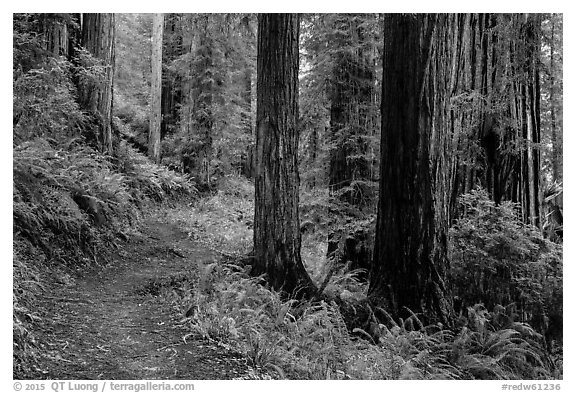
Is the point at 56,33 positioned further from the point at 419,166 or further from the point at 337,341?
the point at 337,341

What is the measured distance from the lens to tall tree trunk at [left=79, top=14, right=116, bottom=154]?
402 inches

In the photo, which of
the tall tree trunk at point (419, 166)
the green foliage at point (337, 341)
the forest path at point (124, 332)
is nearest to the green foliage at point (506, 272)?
the green foliage at point (337, 341)

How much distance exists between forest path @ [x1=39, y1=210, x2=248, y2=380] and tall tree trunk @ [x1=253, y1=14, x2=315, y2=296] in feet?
4.56

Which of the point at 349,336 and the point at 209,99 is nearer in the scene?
the point at 349,336

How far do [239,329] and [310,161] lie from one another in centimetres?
654

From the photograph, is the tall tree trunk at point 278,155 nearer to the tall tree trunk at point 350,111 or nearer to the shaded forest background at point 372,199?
the shaded forest background at point 372,199

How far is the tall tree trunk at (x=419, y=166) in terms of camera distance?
668cm

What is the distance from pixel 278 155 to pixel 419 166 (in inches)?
87.0

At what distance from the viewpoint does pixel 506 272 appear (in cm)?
751

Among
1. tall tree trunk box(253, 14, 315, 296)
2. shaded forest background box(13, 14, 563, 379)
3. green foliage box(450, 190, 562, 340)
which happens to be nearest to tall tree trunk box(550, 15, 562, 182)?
shaded forest background box(13, 14, 563, 379)

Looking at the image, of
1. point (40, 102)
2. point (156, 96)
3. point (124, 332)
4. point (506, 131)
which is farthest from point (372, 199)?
point (156, 96)

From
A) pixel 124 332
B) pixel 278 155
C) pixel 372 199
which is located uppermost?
pixel 278 155

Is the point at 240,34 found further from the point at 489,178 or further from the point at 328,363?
the point at 328,363

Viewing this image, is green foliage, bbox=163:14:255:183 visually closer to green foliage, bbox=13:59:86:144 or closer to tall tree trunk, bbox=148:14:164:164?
tall tree trunk, bbox=148:14:164:164
